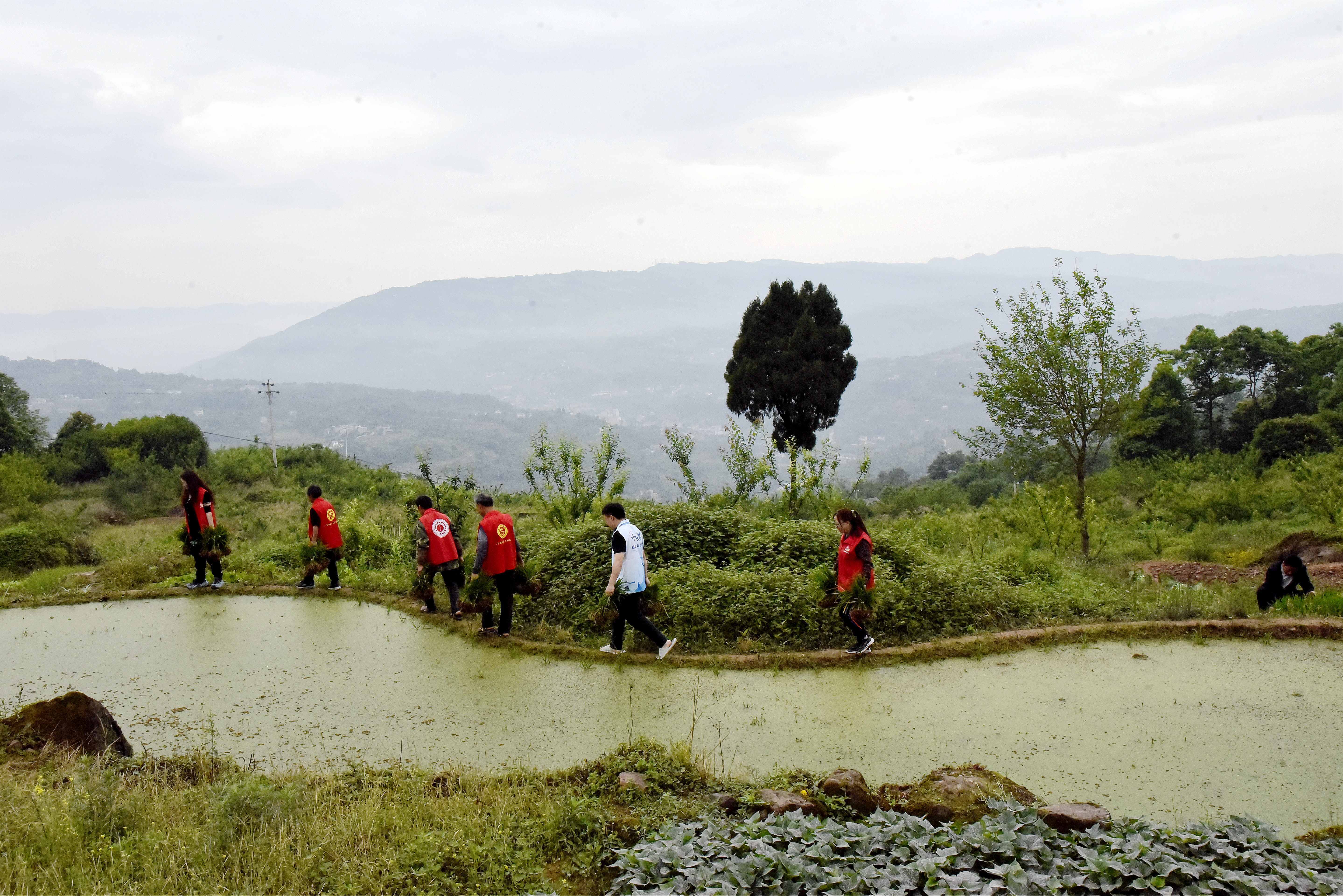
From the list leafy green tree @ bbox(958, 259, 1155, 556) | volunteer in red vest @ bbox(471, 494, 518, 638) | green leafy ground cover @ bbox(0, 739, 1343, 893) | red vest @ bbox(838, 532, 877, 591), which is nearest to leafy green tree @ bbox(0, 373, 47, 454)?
volunteer in red vest @ bbox(471, 494, 518, 638)

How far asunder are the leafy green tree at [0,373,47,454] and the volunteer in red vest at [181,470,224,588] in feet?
86.9

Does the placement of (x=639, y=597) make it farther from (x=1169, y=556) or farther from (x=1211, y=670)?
(x=1169, y=556)

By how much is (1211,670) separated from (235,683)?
9.09 metres

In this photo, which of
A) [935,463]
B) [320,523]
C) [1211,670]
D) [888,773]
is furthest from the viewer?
[935,463]

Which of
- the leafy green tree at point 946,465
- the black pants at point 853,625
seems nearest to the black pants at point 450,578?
the black pants at point 853,625

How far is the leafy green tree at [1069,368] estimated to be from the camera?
587 inches

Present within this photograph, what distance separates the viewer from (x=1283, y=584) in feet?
32.8

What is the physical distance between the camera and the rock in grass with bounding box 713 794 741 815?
4980 mm

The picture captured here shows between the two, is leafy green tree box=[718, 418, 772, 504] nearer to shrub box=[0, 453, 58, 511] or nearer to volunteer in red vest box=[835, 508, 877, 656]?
volunteer in red vest box=[835, 508, 877, 656]

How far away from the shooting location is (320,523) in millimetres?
12312

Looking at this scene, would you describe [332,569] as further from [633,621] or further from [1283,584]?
[1283,584]

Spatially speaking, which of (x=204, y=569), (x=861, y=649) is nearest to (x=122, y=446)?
(x=204, y=569)

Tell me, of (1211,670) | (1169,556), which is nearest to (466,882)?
(1211,670)

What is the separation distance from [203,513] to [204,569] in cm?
97
